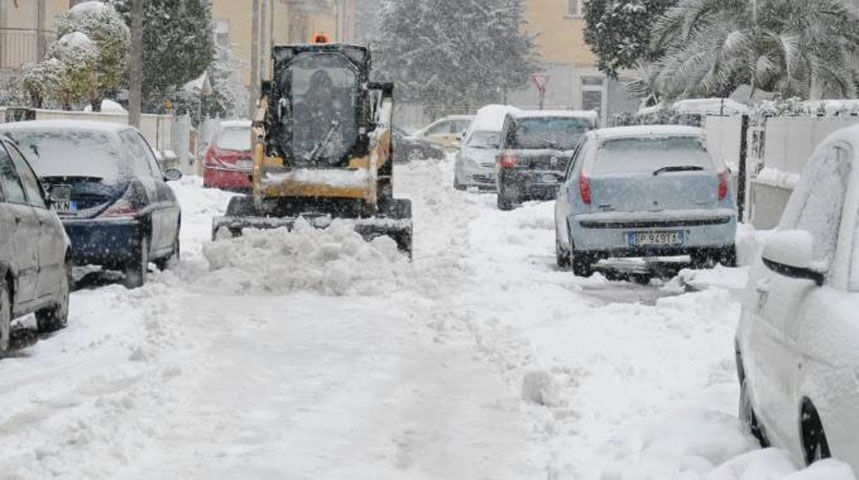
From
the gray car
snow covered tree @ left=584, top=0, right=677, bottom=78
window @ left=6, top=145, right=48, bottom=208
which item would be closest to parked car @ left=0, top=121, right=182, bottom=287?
window @ left=6, top=145, right=48, bottom=208

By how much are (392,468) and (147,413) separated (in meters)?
1.80

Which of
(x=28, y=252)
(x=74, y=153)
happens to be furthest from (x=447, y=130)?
(x=28, y=252)

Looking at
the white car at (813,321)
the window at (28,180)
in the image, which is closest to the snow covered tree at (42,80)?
the window at (28,180)

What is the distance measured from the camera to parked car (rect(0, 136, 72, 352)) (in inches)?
420

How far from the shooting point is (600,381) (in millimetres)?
9508

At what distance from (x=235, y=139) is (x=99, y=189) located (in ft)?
46.0

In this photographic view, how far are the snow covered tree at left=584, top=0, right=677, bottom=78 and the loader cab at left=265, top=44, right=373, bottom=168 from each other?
70.2 ft

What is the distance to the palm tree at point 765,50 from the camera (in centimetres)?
2808

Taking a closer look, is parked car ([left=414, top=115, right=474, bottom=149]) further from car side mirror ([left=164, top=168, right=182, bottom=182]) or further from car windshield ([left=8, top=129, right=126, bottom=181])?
car windshield ([left=8, top=129, right=126, bottom=181])

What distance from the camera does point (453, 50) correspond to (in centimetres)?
7138

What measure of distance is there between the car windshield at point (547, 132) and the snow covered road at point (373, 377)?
10.5 meters

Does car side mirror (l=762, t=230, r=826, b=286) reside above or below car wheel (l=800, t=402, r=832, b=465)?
above

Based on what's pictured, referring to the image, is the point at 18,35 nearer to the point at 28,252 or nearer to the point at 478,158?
the point at 478,158

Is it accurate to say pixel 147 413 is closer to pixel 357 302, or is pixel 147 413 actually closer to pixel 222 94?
pixel 357 302
